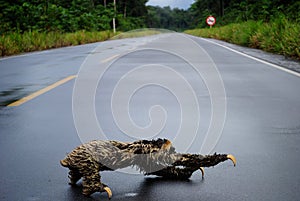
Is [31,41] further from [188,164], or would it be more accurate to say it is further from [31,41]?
[188,164]

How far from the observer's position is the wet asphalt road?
3.12 metres

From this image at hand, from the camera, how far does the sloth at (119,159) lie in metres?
2.96

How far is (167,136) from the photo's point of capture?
454cm

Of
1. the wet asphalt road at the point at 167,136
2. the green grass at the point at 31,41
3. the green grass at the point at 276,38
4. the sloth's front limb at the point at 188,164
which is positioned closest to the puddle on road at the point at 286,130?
the wet asphalt road at the point at 167,136

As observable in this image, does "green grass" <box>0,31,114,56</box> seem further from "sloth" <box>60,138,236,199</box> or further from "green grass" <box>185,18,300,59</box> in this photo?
"sloth" <box>60,138,236,199</box>

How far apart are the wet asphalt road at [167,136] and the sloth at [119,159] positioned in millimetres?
137

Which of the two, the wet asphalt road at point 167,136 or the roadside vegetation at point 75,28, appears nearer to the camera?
the wet asphalt road at point 167,136

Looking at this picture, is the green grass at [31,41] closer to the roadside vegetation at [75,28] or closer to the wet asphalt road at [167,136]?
the roadside vegetation at [75,28]

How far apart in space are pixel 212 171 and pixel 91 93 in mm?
4263

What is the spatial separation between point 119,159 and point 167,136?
5.17ft

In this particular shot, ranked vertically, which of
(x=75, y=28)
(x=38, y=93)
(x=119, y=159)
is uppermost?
(x=119, y=159)

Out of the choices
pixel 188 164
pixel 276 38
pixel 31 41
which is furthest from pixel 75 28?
pixel 188 164

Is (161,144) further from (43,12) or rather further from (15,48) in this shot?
(43,12)

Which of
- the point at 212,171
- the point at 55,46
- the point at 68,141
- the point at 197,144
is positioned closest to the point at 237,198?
the point at 212,171
